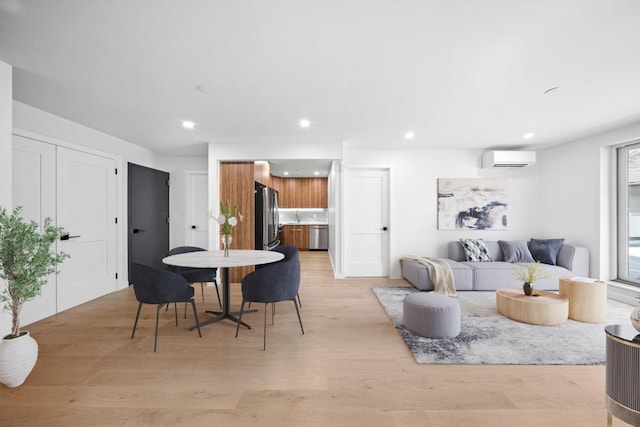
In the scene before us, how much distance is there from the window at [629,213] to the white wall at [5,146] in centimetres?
698

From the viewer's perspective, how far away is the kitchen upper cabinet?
8.35 meters

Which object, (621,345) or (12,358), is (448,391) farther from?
(12,358)

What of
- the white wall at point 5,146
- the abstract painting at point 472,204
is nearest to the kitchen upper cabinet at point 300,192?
the abstract painting at point 472,204

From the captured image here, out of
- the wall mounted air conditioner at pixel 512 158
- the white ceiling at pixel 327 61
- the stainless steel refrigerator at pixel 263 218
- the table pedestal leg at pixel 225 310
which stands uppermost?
the white ceiling at pixel 327 61

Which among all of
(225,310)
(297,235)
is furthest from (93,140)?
(297,235)

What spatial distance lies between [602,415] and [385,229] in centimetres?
357

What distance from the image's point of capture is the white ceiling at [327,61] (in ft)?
5.13

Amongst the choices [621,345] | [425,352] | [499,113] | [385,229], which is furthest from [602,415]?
[385,229]

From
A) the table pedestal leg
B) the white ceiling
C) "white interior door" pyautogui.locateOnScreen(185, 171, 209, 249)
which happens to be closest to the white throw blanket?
the white ceiling

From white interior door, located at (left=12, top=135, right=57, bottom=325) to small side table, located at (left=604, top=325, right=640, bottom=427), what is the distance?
14.8 ft

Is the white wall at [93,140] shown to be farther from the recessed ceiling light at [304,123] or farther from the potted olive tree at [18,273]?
the recessed ceiling light at [304,123]

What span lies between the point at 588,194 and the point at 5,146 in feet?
22.7

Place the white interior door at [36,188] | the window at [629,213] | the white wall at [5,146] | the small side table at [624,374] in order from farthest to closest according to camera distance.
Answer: the window at [629,213]
the white interior door at [36,188]
the white wall at [5,146]
the small side table at [624,374]

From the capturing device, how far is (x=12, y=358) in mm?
1858
